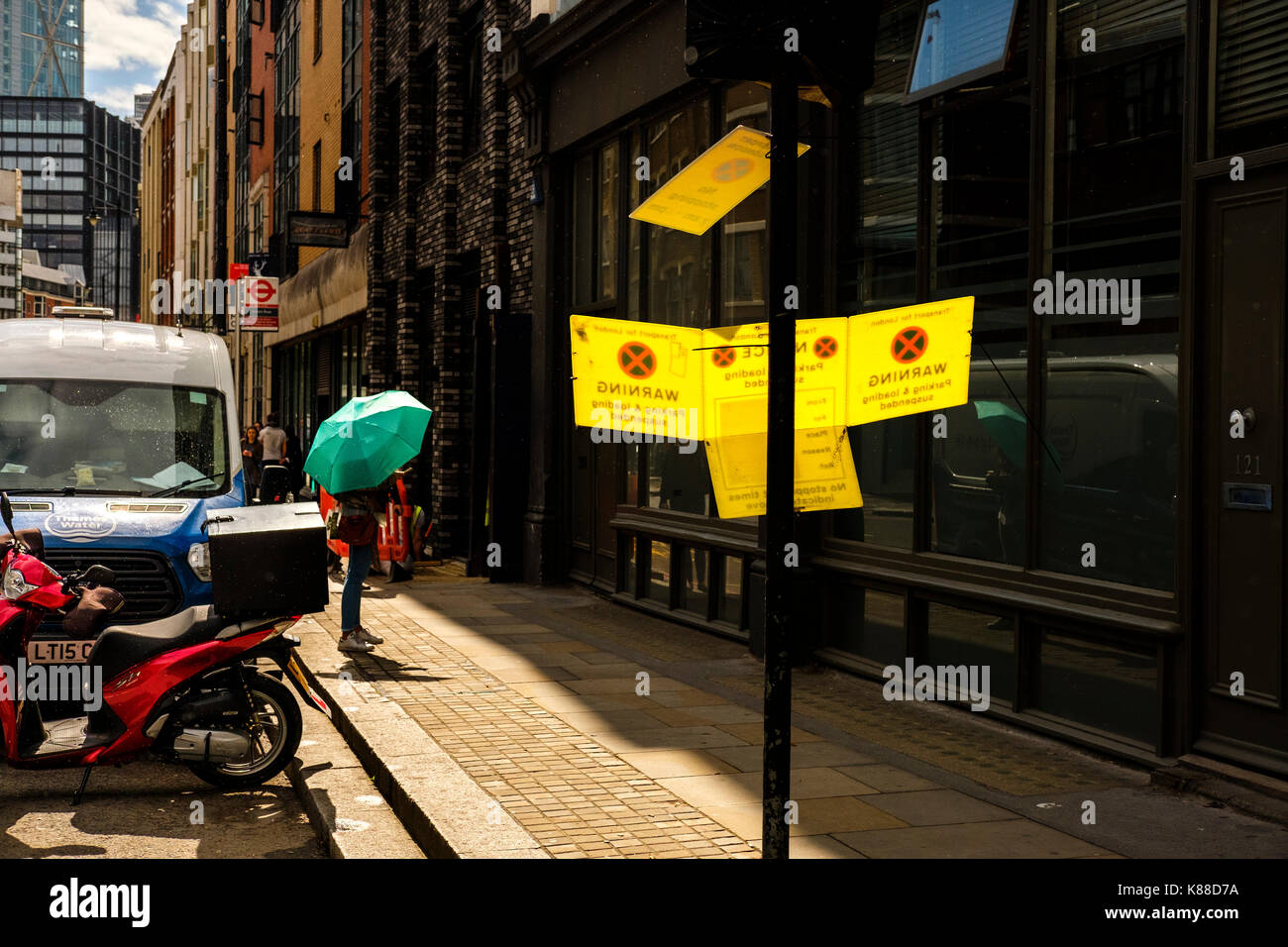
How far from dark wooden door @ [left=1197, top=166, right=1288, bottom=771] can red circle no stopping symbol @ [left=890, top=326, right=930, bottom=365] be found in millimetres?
1470

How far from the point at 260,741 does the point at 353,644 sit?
3225mm

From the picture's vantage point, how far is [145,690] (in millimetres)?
6199

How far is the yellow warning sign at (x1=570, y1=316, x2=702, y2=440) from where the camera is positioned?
529 cm

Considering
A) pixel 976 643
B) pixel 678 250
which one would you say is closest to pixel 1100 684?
pixel 976 643

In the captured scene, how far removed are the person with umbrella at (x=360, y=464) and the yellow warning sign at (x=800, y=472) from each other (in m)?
4.30

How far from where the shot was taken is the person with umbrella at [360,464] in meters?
9.56

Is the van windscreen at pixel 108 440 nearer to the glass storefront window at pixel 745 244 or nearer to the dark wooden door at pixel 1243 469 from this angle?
the glass storefront window at pixel 745 244

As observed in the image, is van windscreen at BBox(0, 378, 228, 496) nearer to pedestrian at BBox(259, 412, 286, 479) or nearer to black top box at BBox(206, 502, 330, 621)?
black top box at BBox(206, 502, 330, 621)

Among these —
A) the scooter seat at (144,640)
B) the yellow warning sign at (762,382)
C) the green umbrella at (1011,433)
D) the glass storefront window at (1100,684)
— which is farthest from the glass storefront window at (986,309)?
the scooter seat at (144,640)

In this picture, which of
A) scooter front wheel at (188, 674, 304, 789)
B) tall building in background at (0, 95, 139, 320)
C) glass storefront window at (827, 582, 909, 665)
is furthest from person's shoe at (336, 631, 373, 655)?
tall building in background at (0, 95, 139, 320)

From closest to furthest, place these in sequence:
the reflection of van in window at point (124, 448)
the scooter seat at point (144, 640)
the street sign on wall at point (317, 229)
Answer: the scooter seat at point (144, 640), the reflection of van in window at point (124, 448), the street sign on wall at point (317, 229)

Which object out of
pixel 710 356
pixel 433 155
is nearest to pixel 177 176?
pixel 433 155

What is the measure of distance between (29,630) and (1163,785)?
5.28m
